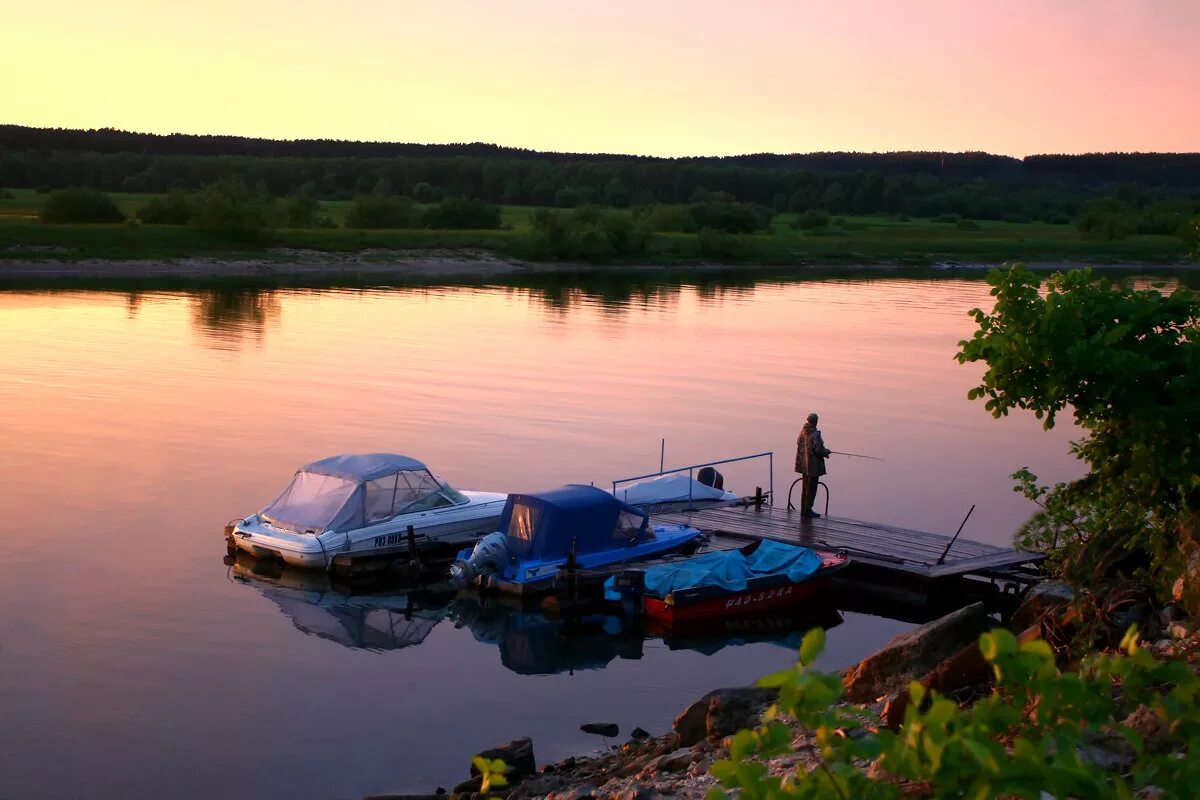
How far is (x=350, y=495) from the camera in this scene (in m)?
25.8

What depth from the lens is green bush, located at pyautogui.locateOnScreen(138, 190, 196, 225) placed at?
109062 mm

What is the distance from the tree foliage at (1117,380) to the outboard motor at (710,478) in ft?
51.0

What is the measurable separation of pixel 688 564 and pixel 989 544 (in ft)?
24.7

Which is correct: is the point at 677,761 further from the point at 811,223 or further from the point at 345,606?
the point at 811,223

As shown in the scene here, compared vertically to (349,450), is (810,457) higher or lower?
higher

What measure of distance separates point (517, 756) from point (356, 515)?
11133mm

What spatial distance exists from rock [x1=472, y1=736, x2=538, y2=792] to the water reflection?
43.0m

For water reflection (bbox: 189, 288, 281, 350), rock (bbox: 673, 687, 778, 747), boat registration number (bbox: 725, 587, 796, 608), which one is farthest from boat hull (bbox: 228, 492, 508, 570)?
water reflection (bbox: 189, 288, 281, 350)

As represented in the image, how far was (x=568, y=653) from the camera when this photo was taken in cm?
2161

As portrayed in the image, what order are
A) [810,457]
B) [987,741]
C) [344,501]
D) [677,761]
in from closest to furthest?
[987,741], [677,761], [344,501], [810,457]

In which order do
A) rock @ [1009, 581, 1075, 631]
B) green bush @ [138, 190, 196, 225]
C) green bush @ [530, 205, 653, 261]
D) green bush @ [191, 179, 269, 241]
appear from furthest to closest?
green bush @ [530, 205, 653, 261] → green bush @ [138, 190, 196, 225] → green bush @ [191, 179, 269, 241] → rock @ [1009, 581, 1075, 631]

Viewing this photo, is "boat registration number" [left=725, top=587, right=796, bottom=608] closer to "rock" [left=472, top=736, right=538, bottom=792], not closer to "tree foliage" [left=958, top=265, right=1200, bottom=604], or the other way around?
"rock" [left=472, top=736, right=538, bottom=792]

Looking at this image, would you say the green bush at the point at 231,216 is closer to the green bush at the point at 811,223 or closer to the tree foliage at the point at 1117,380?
the green bush at the point at 811,223

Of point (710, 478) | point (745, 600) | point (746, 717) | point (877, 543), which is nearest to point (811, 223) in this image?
point (710, 478)
